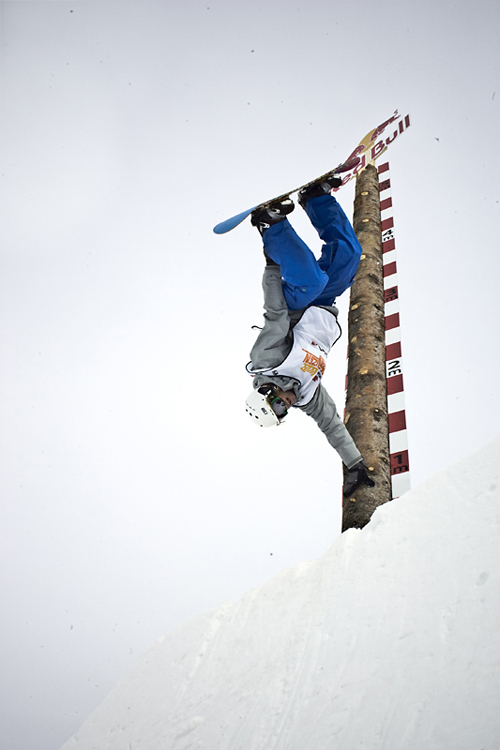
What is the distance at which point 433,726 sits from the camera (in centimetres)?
96

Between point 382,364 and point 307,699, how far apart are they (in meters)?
1.71

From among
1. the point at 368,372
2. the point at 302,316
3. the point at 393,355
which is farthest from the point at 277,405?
A: the point at 393,355

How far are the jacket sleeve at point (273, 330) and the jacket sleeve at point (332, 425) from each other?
297 millimetres

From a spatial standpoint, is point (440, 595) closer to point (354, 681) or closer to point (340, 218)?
point (354, 681)

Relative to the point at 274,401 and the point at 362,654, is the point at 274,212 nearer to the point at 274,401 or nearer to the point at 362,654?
Result: the point at 274,401

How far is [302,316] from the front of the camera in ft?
6.83

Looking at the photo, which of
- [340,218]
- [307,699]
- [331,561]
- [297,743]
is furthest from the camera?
[340,218]

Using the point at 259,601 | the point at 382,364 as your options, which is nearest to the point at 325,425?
the point at 382,364

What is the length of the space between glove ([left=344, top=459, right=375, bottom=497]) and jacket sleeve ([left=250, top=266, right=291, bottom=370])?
66cm

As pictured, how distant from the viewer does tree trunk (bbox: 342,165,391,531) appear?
6.91 feet

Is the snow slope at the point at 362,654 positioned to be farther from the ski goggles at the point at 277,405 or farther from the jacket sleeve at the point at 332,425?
the ski goggles at the point at 277,405

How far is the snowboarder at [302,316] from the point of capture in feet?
6.22

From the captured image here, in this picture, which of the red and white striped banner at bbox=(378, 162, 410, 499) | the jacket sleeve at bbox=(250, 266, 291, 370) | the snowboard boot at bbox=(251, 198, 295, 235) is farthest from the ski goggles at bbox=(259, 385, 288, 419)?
the red and white striped banner at bbox=(378, 162, 410, 499)

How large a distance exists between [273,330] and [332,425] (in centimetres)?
55
